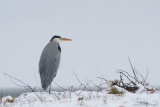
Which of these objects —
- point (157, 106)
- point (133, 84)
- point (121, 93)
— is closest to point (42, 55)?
point (133, 84)

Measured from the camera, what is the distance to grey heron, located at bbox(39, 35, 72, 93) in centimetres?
876

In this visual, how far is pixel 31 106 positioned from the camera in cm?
360

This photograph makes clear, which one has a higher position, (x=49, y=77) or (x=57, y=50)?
(x=57, y=50)

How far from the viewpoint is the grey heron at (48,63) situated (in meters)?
8.76

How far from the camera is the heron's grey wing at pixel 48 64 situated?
8.76 m

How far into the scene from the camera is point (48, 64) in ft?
29.5

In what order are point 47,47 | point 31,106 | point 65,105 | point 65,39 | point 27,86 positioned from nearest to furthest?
1. point 65,105
2. point 31,106
3. point 27,86
4. point 47,47
5. point 65,39

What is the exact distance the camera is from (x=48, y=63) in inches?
354

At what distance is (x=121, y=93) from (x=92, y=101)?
546mm

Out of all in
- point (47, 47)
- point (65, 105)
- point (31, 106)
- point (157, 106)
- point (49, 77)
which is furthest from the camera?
point (47, 47)

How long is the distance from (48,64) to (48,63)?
4 cm

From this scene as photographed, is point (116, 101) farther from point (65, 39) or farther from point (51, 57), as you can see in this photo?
point (65, 39)

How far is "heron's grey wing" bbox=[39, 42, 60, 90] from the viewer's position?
876 cm

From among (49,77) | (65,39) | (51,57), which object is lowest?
(49,77)
